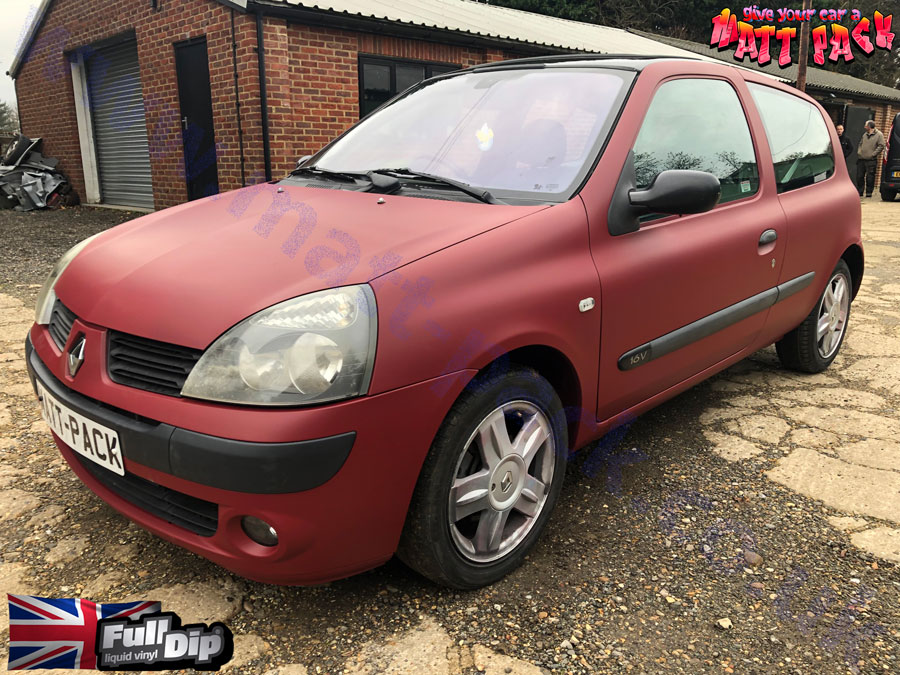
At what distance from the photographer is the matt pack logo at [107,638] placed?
168 cm

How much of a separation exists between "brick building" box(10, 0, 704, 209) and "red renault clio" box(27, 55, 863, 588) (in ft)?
19.4

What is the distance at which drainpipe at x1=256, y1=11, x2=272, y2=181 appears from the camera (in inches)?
313

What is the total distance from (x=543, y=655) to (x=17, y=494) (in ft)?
6.26

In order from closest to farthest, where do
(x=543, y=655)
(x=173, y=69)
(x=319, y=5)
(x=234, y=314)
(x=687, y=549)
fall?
(x=234, y=314)
(x=543, y=655)
(x=687, y=549)
(x=319, y=5)
(x=173, y=69)

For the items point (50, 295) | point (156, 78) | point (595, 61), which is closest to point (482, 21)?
point (156, 78)

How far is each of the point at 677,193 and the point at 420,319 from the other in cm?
100

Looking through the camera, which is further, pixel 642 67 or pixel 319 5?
pixel 319 5

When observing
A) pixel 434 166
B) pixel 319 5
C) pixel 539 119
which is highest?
pixel 319 5

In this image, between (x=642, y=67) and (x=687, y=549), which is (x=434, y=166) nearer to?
(x=642, y=67)

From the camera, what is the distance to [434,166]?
7.86ft

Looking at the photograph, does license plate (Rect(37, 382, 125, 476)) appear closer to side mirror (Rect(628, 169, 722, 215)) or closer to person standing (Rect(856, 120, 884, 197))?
side mirror (Rect(628, 169, 722, 215))

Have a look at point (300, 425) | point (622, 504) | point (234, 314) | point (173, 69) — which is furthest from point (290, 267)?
point (173, 69)

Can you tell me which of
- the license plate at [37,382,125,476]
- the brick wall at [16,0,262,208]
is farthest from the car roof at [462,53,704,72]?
the brick wall at [16,0,262,208]

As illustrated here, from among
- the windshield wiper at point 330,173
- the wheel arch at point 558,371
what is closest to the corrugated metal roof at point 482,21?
the windshield wiper at point 330,173
